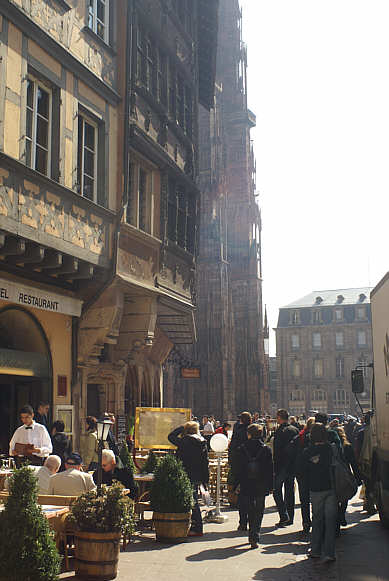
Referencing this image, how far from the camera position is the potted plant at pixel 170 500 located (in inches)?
361

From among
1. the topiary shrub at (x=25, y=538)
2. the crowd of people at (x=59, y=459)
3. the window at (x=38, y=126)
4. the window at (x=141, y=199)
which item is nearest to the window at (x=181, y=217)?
the window at (x=141, y=199)

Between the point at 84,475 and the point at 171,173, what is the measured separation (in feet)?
34.4

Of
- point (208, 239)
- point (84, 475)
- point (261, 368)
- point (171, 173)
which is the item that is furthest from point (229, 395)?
point (84, 475)

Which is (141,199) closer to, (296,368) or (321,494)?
(321,494)

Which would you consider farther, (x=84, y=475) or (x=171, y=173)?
(x=171, y=173)

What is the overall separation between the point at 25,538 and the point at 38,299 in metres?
7.06

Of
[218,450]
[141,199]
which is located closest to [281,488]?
[218,450]

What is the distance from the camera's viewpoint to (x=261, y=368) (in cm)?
5825

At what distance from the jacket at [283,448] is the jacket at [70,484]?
3.99 meters

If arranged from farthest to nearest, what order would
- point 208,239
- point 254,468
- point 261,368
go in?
1. point 261,368
2. point 208,239
3. point 254,468

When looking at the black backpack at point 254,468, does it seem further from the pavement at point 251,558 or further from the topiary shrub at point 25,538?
the topiary shrub at point 25,538

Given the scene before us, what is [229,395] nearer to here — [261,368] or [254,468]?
[261,368]

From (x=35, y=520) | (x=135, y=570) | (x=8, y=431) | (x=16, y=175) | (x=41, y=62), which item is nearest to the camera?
(x=35, y=520)

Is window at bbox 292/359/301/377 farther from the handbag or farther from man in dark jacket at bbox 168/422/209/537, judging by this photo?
the handbag
